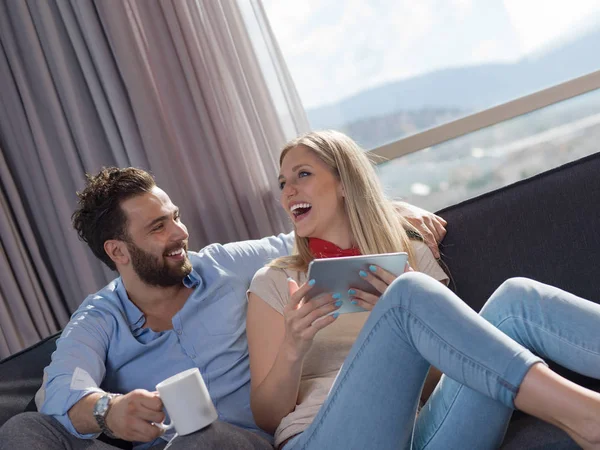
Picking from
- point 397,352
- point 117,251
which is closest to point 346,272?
point 397,352

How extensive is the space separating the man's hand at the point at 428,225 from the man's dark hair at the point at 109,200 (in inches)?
31.0

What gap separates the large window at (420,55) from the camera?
9.87 feet

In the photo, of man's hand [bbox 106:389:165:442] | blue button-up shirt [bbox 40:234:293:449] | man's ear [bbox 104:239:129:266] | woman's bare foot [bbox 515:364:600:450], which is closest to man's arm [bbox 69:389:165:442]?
man's hand [bbox 106:389:165:442]

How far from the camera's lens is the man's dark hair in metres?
2.16

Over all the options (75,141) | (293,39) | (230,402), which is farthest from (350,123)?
(230,402)

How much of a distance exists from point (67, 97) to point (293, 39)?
3.20 ft

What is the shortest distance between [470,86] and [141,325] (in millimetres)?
1800

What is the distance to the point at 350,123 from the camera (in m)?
3.19

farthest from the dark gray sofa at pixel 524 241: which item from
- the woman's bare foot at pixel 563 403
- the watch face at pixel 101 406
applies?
the woman's bare foot at pixel 563 403

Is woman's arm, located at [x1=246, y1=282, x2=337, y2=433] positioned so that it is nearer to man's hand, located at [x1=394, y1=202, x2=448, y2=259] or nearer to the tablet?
the tablet

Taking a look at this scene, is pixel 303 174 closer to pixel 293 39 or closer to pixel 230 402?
pixel 230 402

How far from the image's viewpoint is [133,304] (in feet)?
6.77

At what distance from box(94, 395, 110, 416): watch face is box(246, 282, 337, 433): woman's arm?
0.34 meters

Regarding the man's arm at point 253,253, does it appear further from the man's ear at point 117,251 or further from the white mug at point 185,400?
the white mug at point 185,400
